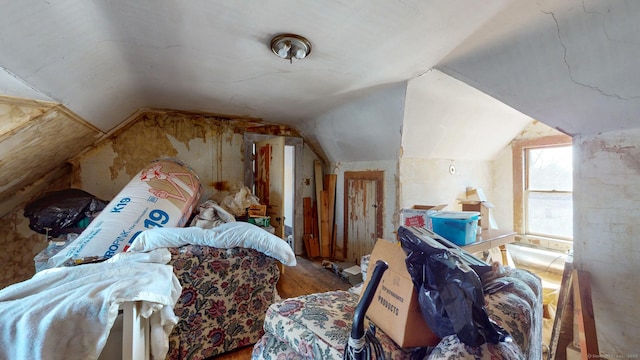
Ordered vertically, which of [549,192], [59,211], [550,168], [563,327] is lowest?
[563,327]

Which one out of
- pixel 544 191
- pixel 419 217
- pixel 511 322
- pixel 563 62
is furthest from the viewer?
pixel 544 191

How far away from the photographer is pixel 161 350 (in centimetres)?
118

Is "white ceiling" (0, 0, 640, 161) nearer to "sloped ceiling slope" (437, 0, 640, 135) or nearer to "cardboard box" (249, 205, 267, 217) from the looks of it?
"sloped ceiling slope" (437, 0, 640, 135)

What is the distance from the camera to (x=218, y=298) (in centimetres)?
178

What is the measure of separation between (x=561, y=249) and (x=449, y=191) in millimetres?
1609

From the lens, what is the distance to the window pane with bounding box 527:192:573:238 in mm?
3232

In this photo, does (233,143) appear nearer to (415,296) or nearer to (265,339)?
(265,339)

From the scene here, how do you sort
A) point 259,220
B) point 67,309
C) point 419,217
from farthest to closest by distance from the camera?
point 259,220, point 419,217, point 67,309

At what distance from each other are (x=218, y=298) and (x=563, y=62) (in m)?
2.66

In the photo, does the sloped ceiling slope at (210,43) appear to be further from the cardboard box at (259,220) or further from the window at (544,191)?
the window at (544,191)

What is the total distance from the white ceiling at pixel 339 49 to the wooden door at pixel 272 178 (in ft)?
3.86

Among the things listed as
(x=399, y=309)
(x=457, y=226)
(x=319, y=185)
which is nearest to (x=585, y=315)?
(x=457, y=226)

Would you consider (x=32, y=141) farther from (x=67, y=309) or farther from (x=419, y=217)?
(x=419, y=217)

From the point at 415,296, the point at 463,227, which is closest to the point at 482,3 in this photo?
the point at 415,296
